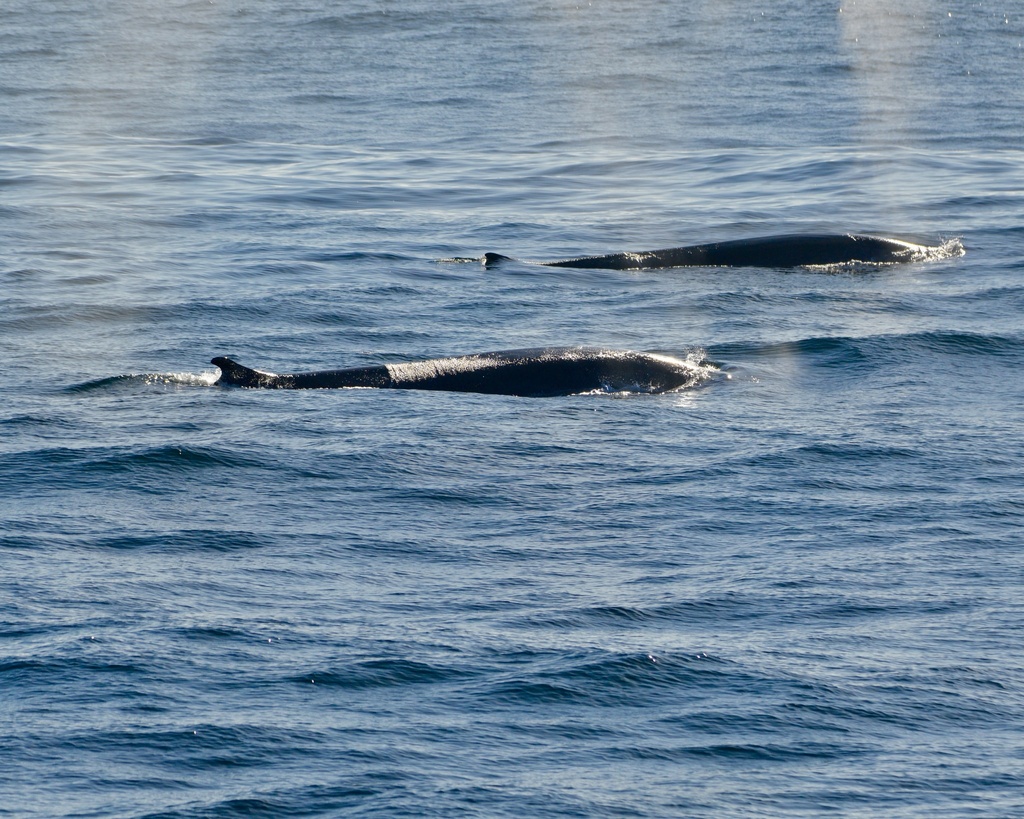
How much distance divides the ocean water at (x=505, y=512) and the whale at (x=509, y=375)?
0.77 ft

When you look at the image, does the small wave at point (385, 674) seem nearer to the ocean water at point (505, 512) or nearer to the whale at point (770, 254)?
the ocean water at point (505, 512)

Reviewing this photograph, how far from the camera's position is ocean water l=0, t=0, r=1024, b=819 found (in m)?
6.75

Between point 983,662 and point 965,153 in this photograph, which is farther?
point 965,153

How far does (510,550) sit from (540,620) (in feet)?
3.89

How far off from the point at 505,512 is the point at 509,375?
2760 mm

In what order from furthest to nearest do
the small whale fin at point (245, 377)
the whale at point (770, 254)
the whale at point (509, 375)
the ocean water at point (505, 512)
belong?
the whale at point (770, 254), the small whale fin at point (245, 377), the whale at point (509, 375), the ocean water at point (505, 512)

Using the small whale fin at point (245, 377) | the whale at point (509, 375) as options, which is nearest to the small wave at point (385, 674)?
the whale at point (509, 375)

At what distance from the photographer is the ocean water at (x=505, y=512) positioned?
6746mm

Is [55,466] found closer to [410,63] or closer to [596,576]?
[596,576]

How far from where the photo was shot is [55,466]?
443 inches

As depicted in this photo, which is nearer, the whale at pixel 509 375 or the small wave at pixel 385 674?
the small wave at pixel 385 674

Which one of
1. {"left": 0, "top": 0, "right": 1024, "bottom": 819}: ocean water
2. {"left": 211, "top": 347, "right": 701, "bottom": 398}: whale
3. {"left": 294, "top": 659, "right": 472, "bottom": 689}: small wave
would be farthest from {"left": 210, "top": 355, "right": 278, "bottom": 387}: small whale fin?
{"left": 294, "top": 659, "right": 472, "bottom": 689}: small wave

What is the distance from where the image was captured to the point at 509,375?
1285 centimetres

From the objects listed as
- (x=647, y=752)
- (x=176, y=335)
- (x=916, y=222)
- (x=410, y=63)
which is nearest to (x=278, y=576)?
(x=647, y=752)
